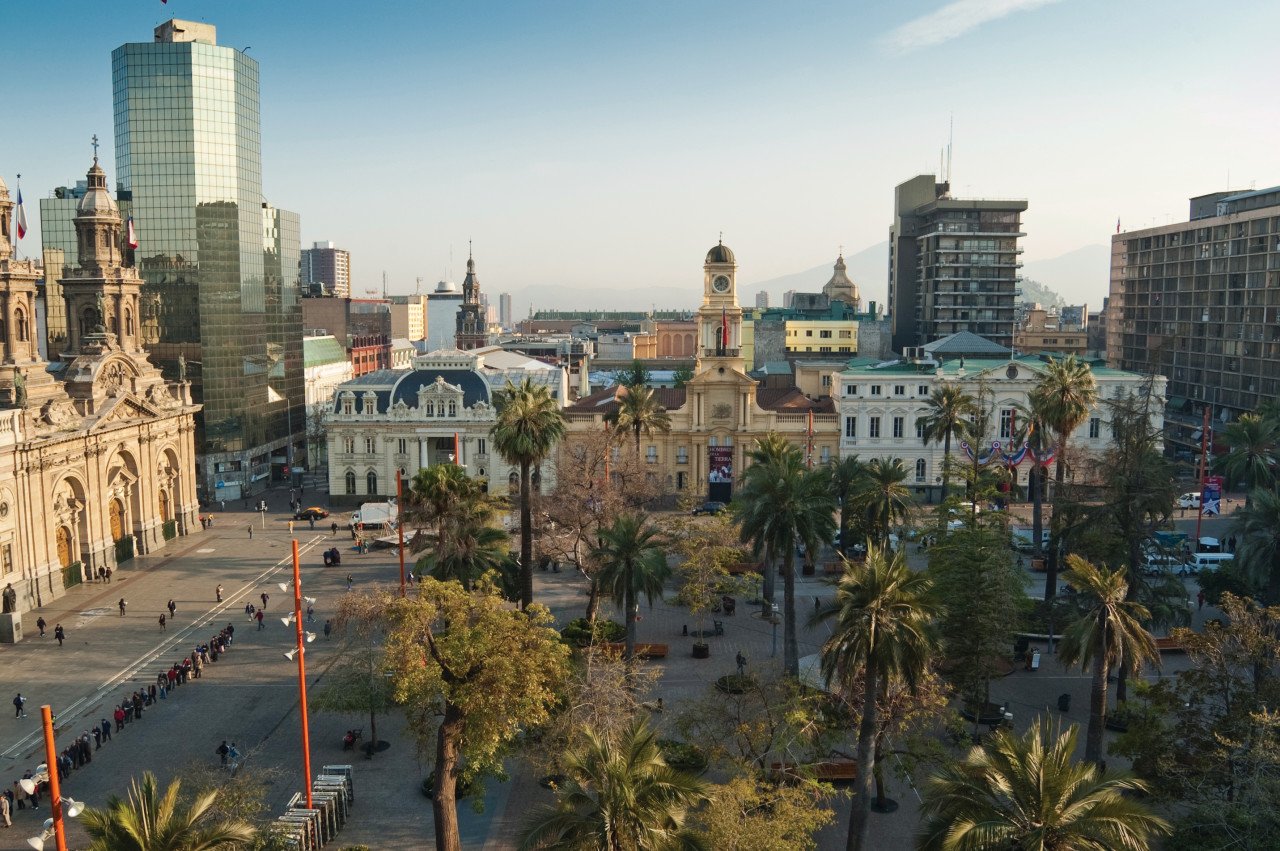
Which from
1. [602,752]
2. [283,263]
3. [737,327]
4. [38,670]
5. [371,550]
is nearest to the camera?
[602,752]

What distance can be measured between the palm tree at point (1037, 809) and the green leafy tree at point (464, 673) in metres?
12.0

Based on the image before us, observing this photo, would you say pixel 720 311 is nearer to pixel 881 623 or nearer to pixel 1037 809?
pixel 881 623

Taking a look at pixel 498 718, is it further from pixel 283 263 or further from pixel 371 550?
pixel 283 263

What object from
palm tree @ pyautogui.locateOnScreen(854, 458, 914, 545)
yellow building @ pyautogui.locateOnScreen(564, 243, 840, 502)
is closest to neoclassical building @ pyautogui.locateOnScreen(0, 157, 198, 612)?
yellow building @ pyautogui.locateOnScreen(564, 243, 840, 502)

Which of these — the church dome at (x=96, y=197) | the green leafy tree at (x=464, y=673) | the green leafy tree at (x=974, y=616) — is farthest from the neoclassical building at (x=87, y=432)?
the green leafy tree at (x=974, y=616)

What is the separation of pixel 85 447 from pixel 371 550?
20.6 meters

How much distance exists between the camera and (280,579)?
6462 centimetres

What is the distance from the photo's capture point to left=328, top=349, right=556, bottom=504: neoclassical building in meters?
86.7

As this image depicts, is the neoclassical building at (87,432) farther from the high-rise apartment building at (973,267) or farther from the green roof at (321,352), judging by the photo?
the high-rise apartment building at (973,267)

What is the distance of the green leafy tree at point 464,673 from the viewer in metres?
27.0

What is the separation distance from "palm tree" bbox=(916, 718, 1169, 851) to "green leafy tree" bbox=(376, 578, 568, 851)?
12003 millimetres

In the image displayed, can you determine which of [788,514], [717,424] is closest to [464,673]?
[788,514]

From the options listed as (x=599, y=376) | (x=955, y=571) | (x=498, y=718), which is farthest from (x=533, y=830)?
(x=599, y=376)

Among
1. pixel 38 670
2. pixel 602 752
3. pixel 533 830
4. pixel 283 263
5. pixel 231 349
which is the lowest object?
pixel 38 670
